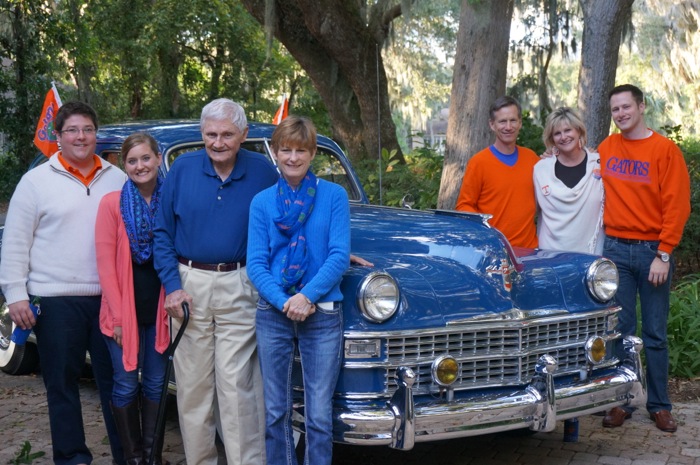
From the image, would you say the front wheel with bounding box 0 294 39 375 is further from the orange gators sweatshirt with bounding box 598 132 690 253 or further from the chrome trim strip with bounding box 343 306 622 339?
the orange gators sweatshirt with bounding box 598 132 690 253

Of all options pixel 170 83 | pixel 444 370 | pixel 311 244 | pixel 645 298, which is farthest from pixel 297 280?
pixel 170 83

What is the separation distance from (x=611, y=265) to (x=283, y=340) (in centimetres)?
186

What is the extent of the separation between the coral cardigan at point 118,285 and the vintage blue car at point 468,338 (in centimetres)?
79

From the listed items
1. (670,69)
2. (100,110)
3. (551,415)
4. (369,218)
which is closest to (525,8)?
(369,218)

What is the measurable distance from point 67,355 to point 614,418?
3.17 m

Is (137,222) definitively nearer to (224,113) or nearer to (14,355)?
(224,113)

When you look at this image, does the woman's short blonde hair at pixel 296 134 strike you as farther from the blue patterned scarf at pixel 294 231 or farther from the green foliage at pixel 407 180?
the green foliage at pixel 407 180

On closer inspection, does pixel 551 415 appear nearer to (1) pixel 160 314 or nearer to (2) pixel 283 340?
(2) pixel 283 340

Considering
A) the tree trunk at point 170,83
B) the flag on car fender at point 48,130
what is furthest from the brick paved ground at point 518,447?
the tree trunk at point 170,83

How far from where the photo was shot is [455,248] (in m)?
4.50

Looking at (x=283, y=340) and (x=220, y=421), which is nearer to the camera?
(x=283, y=340)

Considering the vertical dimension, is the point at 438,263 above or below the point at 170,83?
below

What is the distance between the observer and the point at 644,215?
16.3ft

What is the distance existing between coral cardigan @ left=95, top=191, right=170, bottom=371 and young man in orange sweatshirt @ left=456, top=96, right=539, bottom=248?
2.11m
